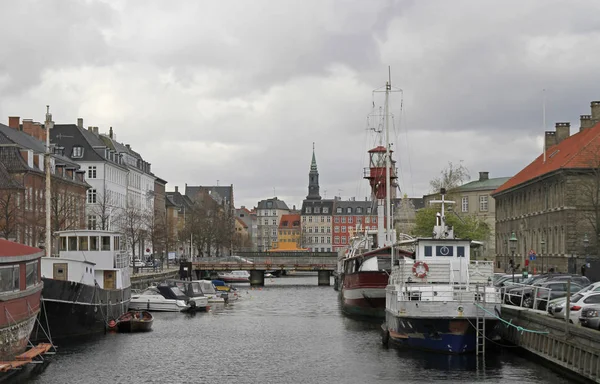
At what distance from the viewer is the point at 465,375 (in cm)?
3675

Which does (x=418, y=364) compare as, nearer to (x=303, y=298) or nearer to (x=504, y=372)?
(x=504, y=372)

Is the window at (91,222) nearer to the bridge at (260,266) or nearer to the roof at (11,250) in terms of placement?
the bridge at (260,266)

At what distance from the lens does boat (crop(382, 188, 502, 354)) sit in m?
40.3

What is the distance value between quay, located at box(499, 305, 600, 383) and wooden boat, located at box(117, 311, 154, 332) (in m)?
20.7

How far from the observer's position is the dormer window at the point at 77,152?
427 feet

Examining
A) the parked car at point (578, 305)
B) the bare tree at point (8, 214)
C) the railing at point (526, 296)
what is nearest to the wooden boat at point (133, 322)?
the bare tree at point (8, 214)

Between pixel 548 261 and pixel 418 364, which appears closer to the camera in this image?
pixel 418 364

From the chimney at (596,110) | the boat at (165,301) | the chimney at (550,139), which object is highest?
the chimney at (596,110)

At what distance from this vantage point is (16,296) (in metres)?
36.2

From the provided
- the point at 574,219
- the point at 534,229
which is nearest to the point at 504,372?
the point at 574,219

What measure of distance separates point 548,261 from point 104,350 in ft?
170

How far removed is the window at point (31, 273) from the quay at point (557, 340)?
19.8 metres

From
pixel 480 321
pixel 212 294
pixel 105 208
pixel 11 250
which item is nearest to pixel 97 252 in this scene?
pixel 11 250

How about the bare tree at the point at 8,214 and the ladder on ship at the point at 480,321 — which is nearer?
the ladder on ship at the point at 480,321
